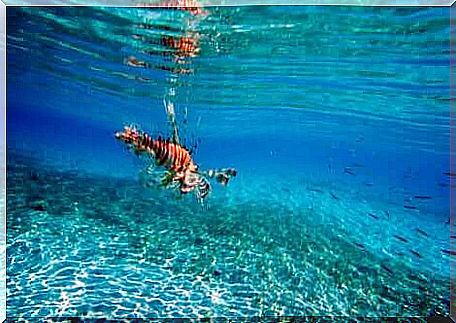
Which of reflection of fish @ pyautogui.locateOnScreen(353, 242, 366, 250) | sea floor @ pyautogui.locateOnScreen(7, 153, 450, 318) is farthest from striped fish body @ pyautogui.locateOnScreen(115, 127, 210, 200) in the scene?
reflection of fish @ pyautogui.locateOnScreen(353, 242, 366, 250)

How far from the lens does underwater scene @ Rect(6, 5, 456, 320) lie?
5418 millimetres

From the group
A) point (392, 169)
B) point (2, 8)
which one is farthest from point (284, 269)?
point (2, 8)

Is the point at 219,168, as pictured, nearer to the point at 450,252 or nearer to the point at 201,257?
the point at 201,257

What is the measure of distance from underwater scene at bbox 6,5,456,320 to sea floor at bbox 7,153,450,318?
0.06 ft

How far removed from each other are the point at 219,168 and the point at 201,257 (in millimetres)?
1086

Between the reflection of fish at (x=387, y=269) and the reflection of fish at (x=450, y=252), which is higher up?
the reflection of fish at (x=450, y=252)

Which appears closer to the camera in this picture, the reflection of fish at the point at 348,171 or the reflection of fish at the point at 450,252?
the reflection of fish at the point at 450,252

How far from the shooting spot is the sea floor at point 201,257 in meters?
5.25

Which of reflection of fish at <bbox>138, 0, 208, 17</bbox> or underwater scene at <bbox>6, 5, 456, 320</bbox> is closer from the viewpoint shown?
underwater scene at <bbox>6, 5, 456, 320</bbox>

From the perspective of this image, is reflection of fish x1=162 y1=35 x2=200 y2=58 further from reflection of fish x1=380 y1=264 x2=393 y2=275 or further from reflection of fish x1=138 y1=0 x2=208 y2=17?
reflection of fish x1=380 y1=264 x2=393 y2=275

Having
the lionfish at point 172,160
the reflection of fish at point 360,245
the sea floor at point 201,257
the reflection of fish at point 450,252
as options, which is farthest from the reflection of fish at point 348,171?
the lionfish at point 172,160

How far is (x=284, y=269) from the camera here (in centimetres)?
583

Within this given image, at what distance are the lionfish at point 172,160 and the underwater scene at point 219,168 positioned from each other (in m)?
0.04

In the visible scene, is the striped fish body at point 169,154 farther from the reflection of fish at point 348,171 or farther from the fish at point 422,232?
the fish at point 422,232
